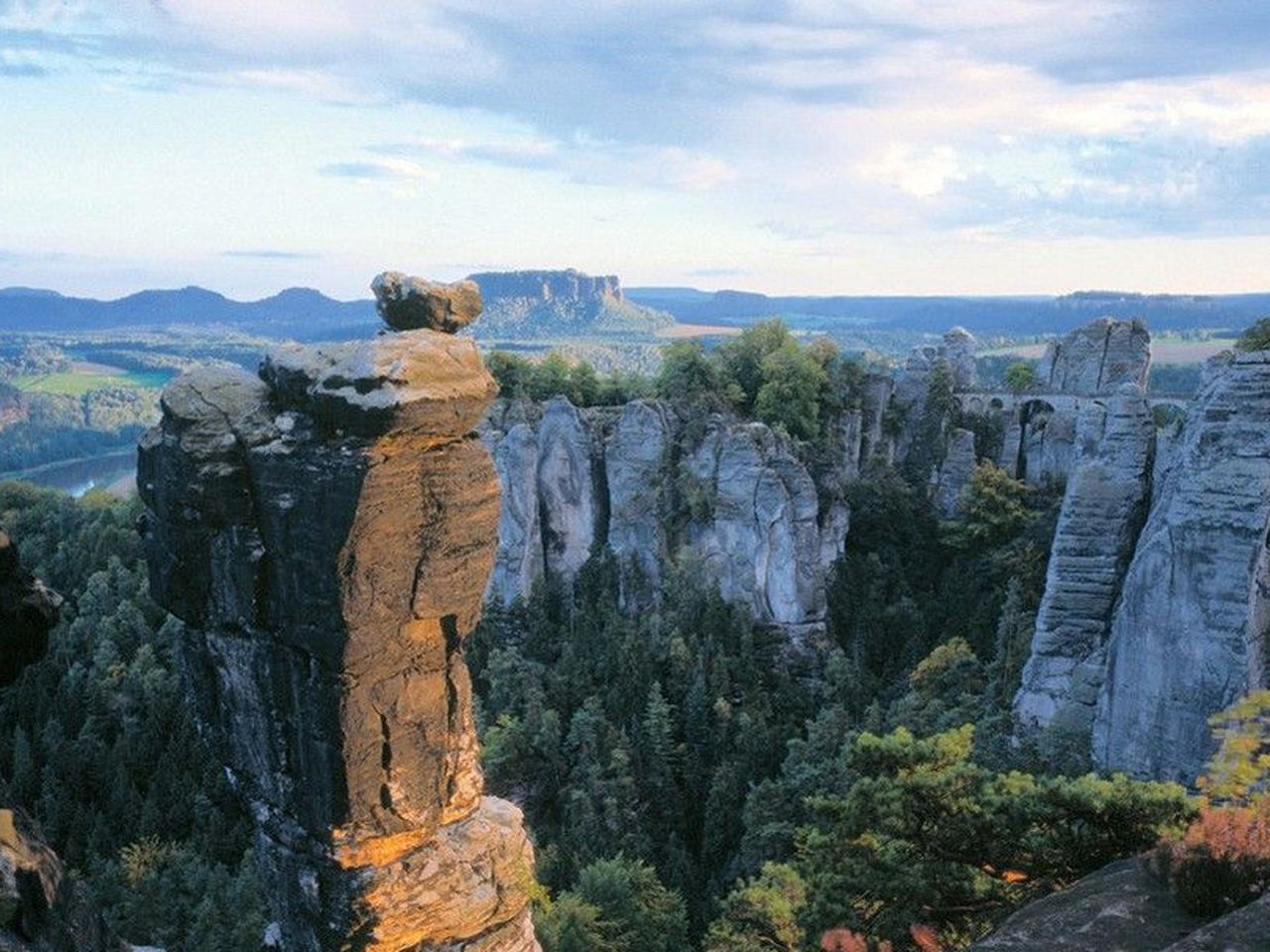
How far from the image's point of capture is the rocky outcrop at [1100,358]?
126 feet

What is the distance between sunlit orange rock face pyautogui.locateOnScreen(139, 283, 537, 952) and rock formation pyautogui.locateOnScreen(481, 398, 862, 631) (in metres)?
24.8

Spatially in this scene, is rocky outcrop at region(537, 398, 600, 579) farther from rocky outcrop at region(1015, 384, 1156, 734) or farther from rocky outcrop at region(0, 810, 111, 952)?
rocky outcrop at region(0, 810, 111, 952)

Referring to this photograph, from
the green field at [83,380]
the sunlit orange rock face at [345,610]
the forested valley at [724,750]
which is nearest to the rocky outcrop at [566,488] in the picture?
the forested valley at [724,750]

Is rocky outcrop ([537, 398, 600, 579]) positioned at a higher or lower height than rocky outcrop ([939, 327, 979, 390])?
lower

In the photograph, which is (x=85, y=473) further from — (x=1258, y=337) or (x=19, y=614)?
(x=19, y=614)

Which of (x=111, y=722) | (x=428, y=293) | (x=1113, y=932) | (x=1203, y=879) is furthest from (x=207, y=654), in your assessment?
(x=111, y=722)

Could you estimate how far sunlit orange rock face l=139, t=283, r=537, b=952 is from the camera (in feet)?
30.7

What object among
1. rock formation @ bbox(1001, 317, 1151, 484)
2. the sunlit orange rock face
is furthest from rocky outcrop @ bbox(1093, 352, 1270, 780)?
rock formation @ bbox(1001, 317, 1151, 484)

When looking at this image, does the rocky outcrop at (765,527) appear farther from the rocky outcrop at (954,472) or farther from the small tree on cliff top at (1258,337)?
the small tree on cliff top at (1258,337)

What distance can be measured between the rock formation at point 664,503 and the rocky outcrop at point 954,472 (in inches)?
138

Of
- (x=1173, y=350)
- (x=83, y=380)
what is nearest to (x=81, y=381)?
(x=83, y=380)

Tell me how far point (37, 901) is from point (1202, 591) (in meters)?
17.1

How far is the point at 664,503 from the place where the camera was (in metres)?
37.3

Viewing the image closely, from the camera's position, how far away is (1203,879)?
865 cm
